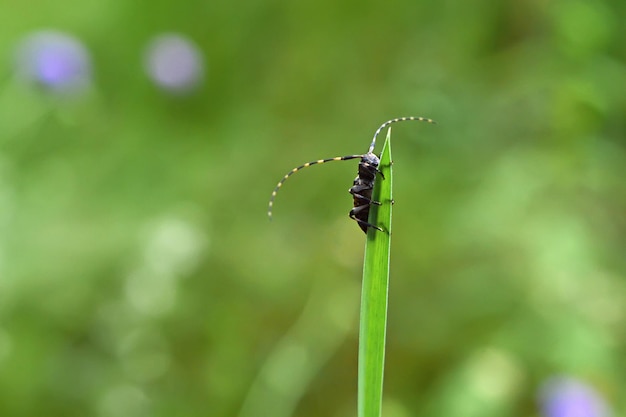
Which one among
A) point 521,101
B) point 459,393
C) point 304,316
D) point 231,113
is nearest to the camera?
point 459,393

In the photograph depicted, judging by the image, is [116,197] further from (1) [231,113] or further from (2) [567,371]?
(2) [567,371]

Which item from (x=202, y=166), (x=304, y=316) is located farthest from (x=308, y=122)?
(x=304, y=316)

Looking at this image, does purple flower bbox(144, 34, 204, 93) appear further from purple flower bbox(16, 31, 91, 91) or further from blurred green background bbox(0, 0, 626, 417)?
purple flower bbox(16, 31, 91, 91)

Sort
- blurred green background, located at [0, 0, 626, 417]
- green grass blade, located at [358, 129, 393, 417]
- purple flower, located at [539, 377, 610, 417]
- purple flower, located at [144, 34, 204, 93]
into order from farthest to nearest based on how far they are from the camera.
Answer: purple flower, located at [144, 34, 204, 93] < blurred green background, located at [0, 0, 626, 417] < purple flower, located at [539, 377, 610, 417] < green grass blade, located at [358, 129, 393, 417]

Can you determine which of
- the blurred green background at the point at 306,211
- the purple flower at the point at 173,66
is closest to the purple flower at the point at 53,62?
the blurred green background at the point at 306,211

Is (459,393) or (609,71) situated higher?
(609,71)

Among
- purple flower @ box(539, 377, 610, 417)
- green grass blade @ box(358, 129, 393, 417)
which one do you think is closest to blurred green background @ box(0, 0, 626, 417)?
purple flower @ box(539, 377, 610, 417)
